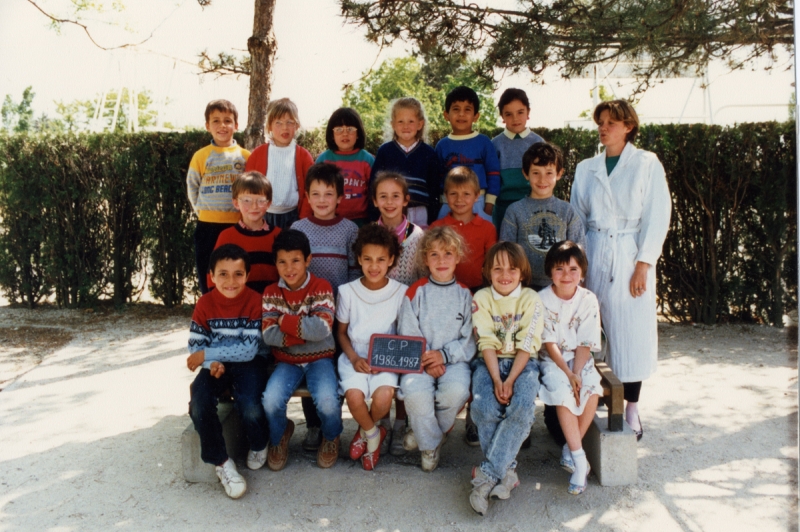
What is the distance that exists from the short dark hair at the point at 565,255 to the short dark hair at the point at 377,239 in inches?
31.9

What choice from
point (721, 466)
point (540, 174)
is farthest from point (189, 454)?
point (721, 466)

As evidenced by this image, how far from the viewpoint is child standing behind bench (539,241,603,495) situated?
10.5 ft

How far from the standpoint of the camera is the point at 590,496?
124 inches

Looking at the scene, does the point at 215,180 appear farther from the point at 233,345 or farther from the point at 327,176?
the point at 233,345

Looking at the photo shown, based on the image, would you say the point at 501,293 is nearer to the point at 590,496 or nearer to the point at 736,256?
the point at 590,496

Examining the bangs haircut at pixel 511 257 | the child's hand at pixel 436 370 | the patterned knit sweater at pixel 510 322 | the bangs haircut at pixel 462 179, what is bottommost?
the child's hand at pixel 436 370

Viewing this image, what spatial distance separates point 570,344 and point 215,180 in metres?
2.50

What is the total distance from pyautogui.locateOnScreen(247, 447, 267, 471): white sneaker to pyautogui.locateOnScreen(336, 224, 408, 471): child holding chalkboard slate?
45 cm

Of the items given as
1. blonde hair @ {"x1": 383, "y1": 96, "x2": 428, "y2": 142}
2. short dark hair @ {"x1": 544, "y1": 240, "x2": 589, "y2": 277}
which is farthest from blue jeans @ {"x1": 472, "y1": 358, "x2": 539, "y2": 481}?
blonde hair @ {"x1": 383, "y1": 96, "x2": 428, "y2": 142}

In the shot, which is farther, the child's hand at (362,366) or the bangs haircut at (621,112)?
the bangs haircut at (621,112)

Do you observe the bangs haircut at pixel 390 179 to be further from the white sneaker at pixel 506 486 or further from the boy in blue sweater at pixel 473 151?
the white sneaker at pixel 506 486

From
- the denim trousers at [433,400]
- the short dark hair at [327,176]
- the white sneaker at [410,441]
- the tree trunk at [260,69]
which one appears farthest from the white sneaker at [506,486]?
the tree trunk at [260,69]

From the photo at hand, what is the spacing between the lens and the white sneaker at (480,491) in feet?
9.68

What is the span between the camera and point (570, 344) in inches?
133
